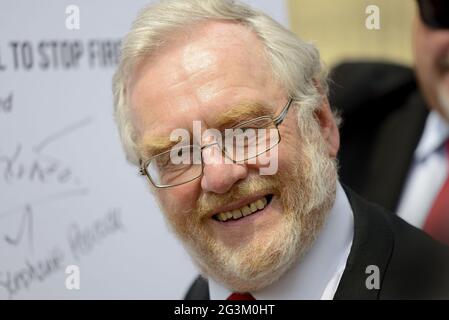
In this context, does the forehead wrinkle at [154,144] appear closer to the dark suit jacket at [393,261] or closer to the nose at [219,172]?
the nose at [219,172]

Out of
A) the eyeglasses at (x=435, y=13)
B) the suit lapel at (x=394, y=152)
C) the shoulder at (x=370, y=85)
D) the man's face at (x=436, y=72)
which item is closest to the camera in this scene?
the man's face at (x=436, y=72)

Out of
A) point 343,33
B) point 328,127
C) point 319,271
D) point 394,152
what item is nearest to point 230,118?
point 328,127

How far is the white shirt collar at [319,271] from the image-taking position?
1914mm

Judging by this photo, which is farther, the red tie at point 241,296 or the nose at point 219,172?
the red tie at point 241,296

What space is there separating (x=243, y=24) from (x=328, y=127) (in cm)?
36

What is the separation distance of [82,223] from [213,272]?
62 centimetres

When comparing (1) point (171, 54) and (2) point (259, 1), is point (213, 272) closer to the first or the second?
(1) point (171, 54)

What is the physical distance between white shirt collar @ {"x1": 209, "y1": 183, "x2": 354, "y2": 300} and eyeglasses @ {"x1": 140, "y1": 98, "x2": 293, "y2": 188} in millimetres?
279

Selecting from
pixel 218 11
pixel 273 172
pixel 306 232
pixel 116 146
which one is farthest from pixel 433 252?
pixel 116 146

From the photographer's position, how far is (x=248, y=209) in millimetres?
1851

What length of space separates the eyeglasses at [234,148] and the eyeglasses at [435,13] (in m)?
0.56

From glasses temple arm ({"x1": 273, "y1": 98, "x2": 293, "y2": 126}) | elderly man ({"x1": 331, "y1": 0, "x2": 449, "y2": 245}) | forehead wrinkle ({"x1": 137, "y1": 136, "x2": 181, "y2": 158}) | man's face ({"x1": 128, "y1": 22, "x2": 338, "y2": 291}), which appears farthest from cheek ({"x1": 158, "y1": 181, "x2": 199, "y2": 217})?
elderly man ({"x1": 331, "y1": 0, "x2": 449, "y2": 245})

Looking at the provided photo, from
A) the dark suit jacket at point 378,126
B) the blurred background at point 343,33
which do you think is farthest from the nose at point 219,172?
the blurred background at point 343,33

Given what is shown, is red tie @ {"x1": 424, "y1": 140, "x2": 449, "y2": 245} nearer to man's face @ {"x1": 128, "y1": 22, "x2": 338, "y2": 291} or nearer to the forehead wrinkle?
man's face @ {"x1": 128, "y1": 22, "x2": 338, "y2": 291}
